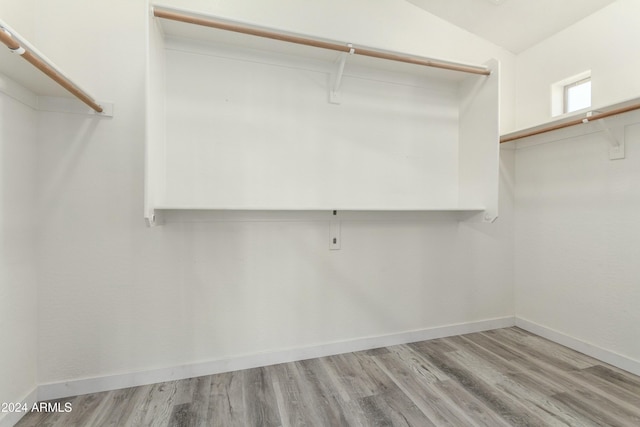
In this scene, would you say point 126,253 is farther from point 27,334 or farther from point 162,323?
point 27,334

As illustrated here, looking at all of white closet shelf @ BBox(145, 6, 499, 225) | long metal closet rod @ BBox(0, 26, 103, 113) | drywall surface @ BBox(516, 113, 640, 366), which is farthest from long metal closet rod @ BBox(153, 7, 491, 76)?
drywall surface @ BBox(516, 113, 640, 366)

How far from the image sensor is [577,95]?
7.14ft

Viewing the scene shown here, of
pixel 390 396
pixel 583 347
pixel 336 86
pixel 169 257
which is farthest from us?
pixel 583 347

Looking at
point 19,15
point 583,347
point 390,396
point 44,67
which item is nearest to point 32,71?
point 44,67

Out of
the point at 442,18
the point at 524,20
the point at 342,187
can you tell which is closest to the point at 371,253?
the point at 342,187

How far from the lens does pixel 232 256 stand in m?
1.81

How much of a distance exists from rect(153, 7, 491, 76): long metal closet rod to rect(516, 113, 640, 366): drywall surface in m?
0.93

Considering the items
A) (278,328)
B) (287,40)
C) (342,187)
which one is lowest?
(278,328)

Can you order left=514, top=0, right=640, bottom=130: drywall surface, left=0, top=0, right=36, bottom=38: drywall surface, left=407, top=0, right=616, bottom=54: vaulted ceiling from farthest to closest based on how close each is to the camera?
left=407, top=0, right=616, bottom=54: vaulted ceiling, left=514, top=0, right=640, bottom=130: drywall surface, left=0, top=0, right=36, bottom=38: drywall surface

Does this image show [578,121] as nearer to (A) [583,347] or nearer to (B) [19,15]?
(A) [583,347]

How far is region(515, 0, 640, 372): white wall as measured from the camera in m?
1.81

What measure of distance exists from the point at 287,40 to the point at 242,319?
5.56 feet

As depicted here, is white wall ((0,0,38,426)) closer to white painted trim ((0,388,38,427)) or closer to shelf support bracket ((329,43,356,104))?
white painted trim ((0,388,38,427))

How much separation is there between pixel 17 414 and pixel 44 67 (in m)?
1.60
